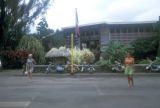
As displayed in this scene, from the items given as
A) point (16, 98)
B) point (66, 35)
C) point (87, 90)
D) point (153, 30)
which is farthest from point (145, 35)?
point (16, 98)

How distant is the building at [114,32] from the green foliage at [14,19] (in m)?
9.54

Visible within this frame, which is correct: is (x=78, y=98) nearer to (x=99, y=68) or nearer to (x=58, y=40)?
(x=99, y=68)

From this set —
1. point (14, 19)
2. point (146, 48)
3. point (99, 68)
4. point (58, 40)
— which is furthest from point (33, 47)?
point (58, 40)

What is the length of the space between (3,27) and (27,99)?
2576cm

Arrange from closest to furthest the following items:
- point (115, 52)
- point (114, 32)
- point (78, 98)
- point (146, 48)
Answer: point (78, 98)
point (115, 52)
point (146, 48)
point (114, 32)

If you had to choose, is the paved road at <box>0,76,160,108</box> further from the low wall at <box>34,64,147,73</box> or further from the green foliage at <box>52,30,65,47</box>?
the green foliage at <box>52,30,65,47</box>

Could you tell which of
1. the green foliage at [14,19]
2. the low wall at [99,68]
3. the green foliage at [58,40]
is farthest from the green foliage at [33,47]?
the green foliage at [58,40]

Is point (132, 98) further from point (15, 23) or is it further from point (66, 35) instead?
point (66, 35)

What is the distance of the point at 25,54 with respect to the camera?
4009cm

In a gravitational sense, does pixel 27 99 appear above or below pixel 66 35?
below

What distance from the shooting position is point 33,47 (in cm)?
4425

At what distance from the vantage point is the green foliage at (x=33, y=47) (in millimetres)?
43656

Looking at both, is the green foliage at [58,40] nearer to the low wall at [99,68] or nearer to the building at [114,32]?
the building at [114,32]

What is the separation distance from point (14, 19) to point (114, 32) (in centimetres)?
1446
